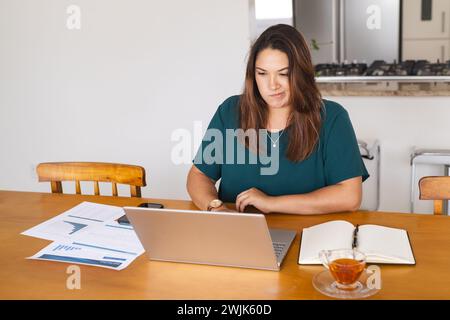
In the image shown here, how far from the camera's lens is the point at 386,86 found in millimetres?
2912

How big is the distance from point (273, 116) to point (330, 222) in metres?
0.49

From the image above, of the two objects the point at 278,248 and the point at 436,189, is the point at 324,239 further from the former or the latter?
the point at 436,189

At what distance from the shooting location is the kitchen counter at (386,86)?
2717 mm

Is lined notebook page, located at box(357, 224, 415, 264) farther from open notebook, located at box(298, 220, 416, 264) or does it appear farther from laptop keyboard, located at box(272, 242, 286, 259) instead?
laptop keyboard, located at box(272, 242, 286, 259)

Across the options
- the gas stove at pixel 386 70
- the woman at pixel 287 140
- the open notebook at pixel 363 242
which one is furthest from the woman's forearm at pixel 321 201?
the gas stove at pixel 386 70

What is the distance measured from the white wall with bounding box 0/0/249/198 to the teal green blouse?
1240 millimetres

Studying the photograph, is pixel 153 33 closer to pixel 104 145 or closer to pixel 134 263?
pixel 104 145

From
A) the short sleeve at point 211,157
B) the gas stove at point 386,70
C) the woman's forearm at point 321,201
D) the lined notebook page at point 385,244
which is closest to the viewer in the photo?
the lined notebook page at point 385,244

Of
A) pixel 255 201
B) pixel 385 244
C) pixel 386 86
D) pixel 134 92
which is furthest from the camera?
pixel 134 92

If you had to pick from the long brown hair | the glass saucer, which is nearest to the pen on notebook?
the glass saucer

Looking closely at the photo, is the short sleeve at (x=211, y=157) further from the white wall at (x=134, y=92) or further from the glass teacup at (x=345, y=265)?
the white wall at (x=134, y=92)

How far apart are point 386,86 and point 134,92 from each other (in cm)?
133

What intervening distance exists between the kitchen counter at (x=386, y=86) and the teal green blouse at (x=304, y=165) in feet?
3.26

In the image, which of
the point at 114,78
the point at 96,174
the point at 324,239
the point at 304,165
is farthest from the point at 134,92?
the point at 324,239
